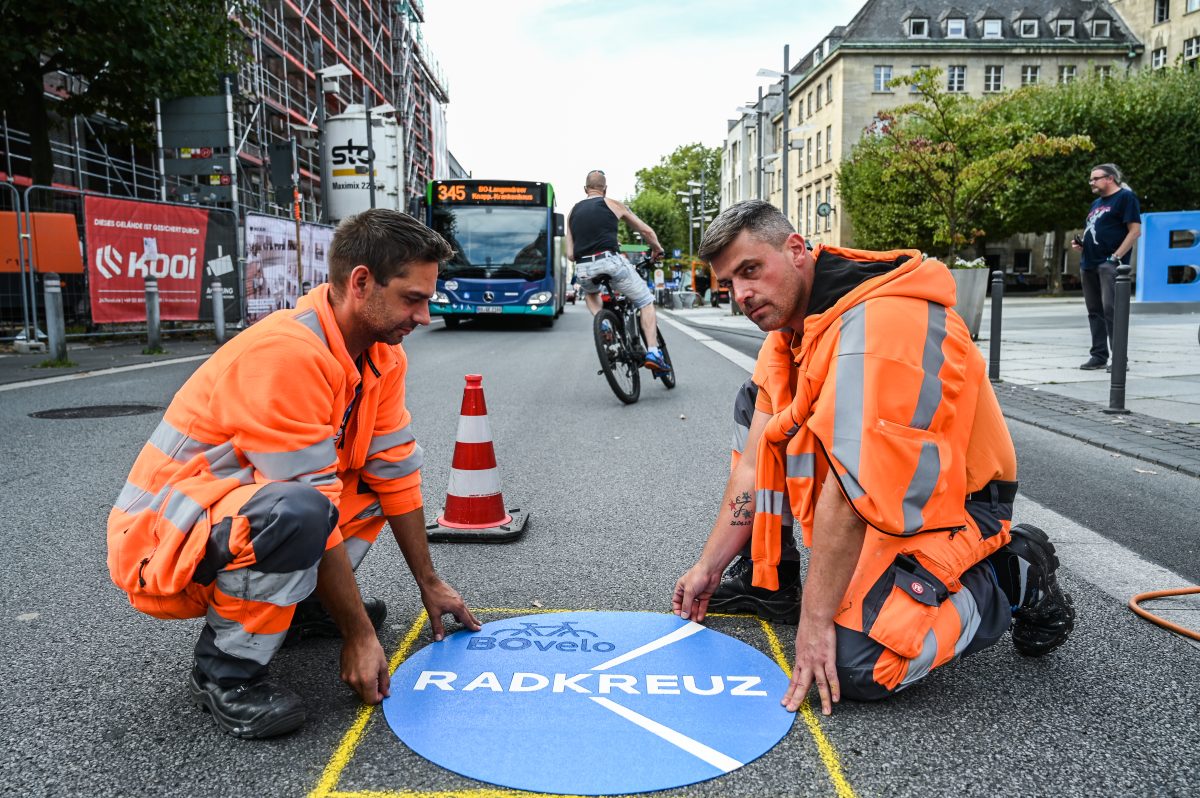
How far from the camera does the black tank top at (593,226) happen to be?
8375mm

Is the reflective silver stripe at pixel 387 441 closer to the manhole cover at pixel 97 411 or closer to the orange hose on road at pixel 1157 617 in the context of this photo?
the orange hose on road at pixel 1157 617

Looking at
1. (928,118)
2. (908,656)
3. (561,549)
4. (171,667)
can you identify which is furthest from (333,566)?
(928,118)

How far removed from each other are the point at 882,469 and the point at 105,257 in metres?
12.9

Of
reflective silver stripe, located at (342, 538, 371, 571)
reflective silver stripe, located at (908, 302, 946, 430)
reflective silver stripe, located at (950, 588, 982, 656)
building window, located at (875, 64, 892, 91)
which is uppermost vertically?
building window, located at (875, 64, 892, 91)

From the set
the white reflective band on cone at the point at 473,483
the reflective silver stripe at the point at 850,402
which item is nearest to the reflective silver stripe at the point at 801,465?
the reflective silver stripe at the point at 850,402

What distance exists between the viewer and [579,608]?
3283 millimetres

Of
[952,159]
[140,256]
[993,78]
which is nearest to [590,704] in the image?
[140,256]

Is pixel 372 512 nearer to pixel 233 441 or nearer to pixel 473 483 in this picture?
pixel 233 441

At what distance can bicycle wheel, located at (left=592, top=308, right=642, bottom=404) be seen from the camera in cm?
803

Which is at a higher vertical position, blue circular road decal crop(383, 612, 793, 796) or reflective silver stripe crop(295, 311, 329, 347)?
reflective silver stripe crop(295, 311, 329, 347)

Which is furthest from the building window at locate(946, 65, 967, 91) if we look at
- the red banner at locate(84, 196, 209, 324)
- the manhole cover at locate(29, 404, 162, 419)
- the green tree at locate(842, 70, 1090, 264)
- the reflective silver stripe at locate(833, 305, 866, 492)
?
the reflective silver stripe at locate(833, 305, 866, 492)

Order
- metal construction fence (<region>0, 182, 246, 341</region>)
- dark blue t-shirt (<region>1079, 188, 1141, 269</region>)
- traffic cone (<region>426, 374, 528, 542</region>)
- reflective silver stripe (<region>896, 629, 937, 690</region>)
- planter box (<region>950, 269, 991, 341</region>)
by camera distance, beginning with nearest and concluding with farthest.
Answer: reflective silver stripe (<region>896, 629, 937, 690</region>), traffic cone (<region>426, 374, 528, 542</region>), dark blue t-shirt (<region>1079, 188, 1141, 269</region>), metal construction fence (<region>0, 182, 246, 341</region>), planter box (<region>950, 269, 991, 341</region>)

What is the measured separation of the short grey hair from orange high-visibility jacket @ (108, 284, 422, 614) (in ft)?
3.41

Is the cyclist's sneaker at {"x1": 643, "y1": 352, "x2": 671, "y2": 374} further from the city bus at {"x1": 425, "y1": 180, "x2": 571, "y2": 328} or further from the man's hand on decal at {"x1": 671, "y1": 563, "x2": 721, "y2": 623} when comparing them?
the city bus at {"x1": 425, "y1": 180, "x2": 571, "y2": 328}
